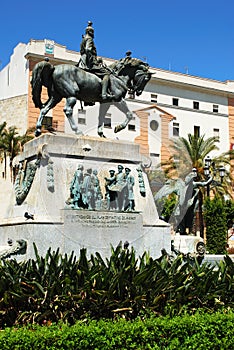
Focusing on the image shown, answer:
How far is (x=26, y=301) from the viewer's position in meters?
6.26

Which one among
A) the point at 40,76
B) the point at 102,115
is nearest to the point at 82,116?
the point at 102,115

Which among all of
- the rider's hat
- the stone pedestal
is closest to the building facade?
the rider's hat

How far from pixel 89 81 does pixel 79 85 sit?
0.28 m

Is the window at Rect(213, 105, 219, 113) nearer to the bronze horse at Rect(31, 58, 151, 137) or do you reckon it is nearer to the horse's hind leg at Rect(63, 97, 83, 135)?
the bronze horse at Rect(31, 58, 151, 137)

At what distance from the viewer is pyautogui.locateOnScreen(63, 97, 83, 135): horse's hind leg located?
41.5 feet

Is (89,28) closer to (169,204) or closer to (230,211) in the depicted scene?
(169,204)

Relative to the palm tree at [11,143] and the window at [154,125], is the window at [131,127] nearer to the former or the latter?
the window at [154,125]

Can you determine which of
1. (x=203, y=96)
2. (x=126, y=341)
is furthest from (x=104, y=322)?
(x=203, y=96)

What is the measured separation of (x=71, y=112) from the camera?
1277 cm

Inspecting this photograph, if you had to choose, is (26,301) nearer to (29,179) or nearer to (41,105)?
(29,179)

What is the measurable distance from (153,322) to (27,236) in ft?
18.2

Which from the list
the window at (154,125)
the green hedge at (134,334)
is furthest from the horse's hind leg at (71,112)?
the green hedge at (134,334)

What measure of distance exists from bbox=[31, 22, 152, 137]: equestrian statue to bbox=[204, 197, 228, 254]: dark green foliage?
19.0 m

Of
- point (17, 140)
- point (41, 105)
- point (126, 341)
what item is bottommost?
point (126, 341)
